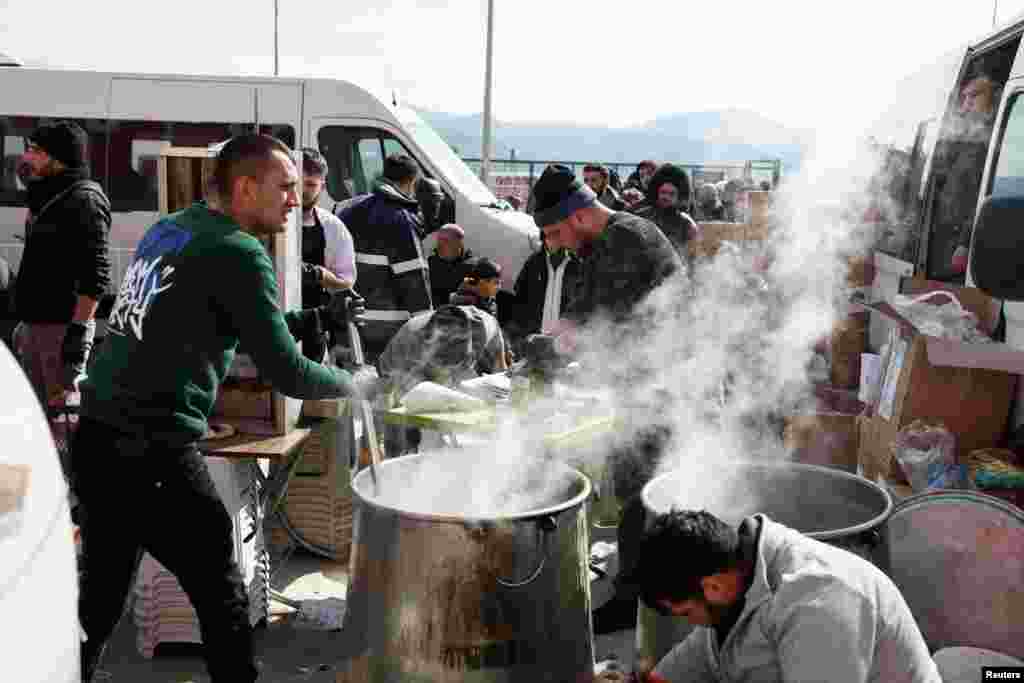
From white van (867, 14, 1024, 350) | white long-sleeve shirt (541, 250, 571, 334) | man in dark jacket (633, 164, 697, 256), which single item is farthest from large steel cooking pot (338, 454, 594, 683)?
man in dark jacket (633, 164, 697, 256)

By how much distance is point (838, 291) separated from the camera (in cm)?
693

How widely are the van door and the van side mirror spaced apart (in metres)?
2.84

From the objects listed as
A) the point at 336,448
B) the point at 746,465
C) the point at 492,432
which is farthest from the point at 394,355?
the point at 746,465

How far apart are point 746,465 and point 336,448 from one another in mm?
2278

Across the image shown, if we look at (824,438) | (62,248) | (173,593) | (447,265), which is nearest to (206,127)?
(447,265)

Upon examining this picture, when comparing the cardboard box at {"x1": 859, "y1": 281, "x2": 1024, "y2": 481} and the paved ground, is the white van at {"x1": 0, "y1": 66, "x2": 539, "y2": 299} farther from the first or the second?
the paved ground

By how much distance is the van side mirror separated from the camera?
92.0 inches

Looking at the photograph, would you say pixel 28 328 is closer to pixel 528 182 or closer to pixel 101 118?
pixel 101 118

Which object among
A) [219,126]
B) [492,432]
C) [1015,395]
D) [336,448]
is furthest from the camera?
[219,126]

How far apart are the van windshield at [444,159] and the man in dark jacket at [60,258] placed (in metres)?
4.77

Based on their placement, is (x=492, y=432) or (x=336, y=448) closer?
(x=492, y=432)

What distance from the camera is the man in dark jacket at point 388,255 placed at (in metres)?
6.50

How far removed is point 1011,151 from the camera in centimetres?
452

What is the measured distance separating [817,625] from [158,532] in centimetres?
203
